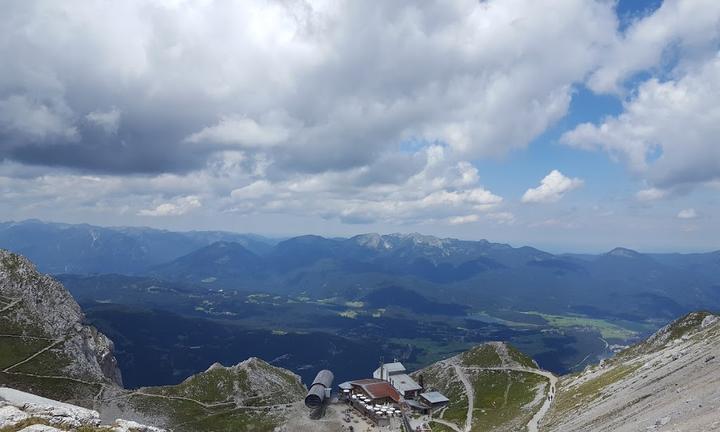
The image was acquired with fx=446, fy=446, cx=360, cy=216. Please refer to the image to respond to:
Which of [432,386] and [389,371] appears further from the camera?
[389,371]

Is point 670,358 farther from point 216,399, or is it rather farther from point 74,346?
point 74,346

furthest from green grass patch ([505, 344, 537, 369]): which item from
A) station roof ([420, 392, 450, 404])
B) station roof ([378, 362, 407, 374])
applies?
station roof ([378, 362, 407, 374])

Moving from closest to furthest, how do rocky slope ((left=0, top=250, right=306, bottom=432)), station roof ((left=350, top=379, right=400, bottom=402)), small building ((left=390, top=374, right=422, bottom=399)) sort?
rocky slope ((left=0, top=250, right=306, bottom=432))
station roof ((left=350, top=379, right=400, bottom=402))
small building ((left=390, top=374, right=422, bottom=399))

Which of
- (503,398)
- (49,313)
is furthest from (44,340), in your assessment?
(503,398)

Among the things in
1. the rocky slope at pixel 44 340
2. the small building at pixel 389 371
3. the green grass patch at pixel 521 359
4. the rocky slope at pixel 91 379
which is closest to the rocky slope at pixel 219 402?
the rocky slope at pixel 91 379

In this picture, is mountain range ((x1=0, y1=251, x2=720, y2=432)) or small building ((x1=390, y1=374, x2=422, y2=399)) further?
small building ((x1=390, y1=374, x2=422, y2=399))

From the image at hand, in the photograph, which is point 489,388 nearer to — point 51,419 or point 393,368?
point 393,368

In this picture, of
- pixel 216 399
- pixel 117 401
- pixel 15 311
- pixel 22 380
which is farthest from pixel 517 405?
pixel 15 311

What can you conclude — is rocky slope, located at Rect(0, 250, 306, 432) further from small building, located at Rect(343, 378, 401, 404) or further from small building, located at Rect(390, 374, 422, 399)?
small building, located at Rect(390, 374, 422, 399)
